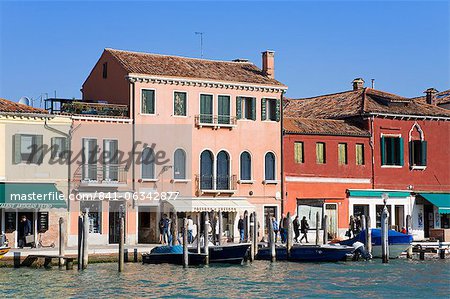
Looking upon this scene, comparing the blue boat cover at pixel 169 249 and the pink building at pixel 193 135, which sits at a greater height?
the pink building at pixel 193 135

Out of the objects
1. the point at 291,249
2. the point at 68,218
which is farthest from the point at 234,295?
the point at 68,218

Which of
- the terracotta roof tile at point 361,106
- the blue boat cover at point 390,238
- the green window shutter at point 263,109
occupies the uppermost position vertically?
the terracotta roof tile at point 361,106

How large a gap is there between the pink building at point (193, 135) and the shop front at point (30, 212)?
2.40 meters

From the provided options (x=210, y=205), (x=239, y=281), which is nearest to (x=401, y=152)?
(x=210, y=205)

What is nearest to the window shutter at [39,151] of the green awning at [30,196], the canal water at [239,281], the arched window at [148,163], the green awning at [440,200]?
the green awning at [30,196]

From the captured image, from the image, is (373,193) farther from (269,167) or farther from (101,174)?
(101,174)

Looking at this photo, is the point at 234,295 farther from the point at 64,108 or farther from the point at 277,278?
the point at 64,108

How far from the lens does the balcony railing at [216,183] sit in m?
40.5

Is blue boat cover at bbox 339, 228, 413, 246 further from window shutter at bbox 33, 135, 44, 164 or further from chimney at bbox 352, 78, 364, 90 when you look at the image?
chimney at bbox 352, 78, 364, 90

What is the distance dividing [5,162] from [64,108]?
11.4 ft

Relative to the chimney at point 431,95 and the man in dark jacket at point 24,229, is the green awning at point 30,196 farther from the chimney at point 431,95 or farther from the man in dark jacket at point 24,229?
the chimney at point 431,95

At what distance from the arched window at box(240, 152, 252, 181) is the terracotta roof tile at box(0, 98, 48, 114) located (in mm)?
9061

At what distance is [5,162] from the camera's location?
1444 inches

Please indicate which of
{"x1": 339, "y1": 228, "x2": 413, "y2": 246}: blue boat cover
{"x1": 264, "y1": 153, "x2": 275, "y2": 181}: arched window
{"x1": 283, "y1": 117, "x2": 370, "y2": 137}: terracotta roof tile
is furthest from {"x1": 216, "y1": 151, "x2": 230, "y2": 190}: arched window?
{"x1": 339, "y1": 228, "x2": 413, "y2": 246}: blue boat cover
